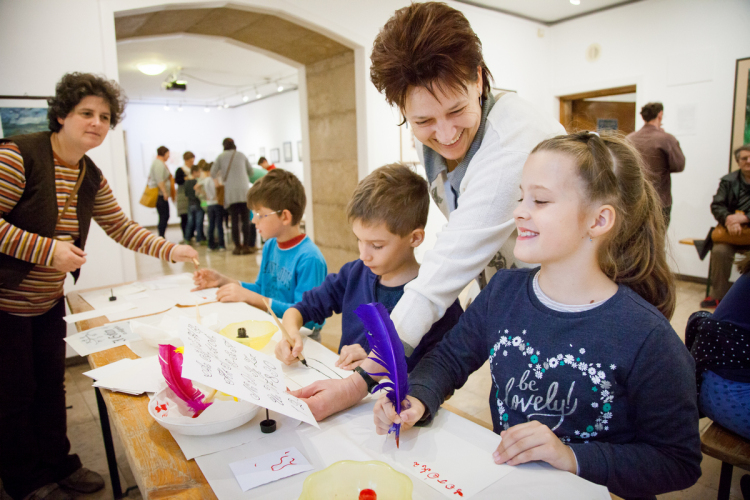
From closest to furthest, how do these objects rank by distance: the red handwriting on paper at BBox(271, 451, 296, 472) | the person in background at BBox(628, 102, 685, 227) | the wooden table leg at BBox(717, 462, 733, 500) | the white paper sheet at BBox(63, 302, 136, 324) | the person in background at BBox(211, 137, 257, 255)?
the red handwriting on paper at BBox(271, 451, 296, 472) → the wooden table leg at BBox(717, 462, 733, 500) → the white paper sheet at BBox(63, 302, 136, 324) → the person in background at BBox(628, 102, 685, 227) → the person in background at BBox(211, 137, 257, 255)

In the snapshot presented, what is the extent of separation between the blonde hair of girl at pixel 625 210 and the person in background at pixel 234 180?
284 inches

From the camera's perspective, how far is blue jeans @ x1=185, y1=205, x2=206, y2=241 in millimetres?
→ 9234

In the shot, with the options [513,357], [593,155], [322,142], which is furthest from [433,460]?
[322,142]

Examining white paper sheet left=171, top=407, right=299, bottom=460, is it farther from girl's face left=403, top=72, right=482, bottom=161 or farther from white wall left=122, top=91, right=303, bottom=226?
white wall left=122, top=91, right=303, bottom=226

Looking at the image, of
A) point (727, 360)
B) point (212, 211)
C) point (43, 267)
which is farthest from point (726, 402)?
point (212, 211)

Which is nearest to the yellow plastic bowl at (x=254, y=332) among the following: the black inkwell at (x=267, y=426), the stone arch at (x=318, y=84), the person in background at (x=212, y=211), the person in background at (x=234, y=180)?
the black inkwell at (x=267, y=426)

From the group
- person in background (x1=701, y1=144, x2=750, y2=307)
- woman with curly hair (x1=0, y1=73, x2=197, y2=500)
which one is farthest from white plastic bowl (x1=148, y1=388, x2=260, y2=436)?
person in background (x1=701, y1=144, x2=750, y2=307)

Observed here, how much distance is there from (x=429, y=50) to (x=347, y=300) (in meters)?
0.92

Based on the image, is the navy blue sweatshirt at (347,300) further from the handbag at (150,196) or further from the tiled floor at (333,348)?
the handbag at (150,196)

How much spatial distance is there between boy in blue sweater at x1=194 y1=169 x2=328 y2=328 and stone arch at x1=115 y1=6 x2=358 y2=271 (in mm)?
2768

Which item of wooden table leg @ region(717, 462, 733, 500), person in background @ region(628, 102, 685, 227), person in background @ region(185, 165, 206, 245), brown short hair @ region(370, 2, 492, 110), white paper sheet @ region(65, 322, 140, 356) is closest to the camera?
brown short hair @ region(370, 2, 492, 110)

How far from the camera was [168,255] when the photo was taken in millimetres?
2350

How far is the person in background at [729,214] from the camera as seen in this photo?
439 cm

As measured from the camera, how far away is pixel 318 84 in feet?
18.3
